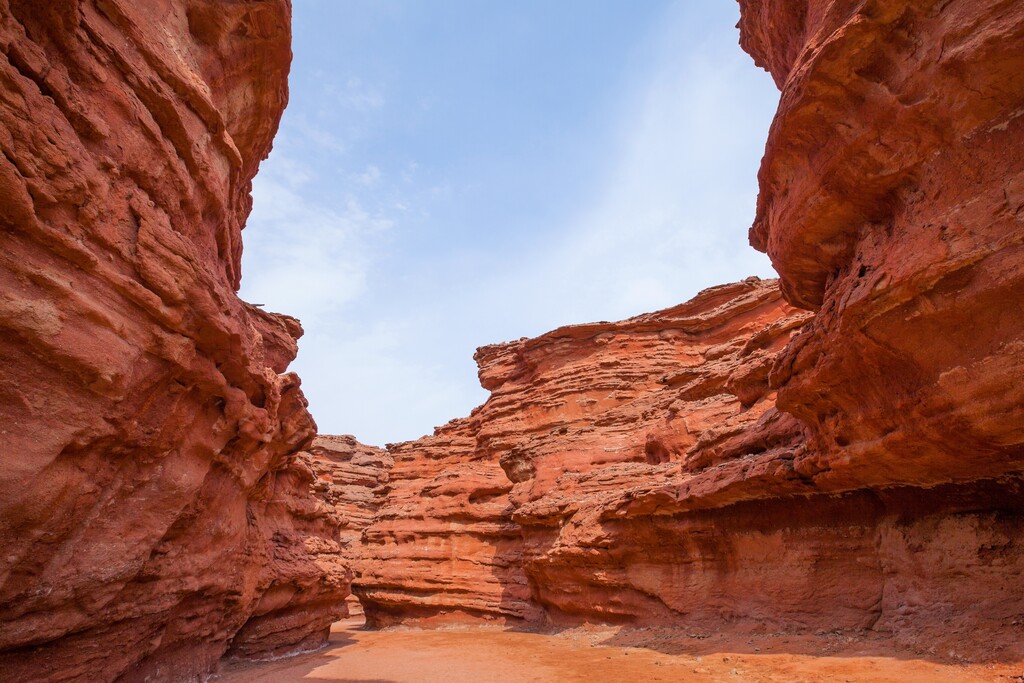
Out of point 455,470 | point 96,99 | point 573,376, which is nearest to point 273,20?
point 96,99

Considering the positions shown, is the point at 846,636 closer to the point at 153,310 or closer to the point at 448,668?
the point at 448,668

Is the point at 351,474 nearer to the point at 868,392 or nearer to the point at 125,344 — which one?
the point at 125,344

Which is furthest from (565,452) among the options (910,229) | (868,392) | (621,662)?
(910,229)

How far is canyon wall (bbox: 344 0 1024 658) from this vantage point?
615cm

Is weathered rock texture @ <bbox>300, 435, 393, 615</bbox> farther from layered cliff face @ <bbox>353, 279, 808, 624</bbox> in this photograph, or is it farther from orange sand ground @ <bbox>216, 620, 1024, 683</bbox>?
orange sand ground @ <bbox>216, 620, 1024, 683</bbox>

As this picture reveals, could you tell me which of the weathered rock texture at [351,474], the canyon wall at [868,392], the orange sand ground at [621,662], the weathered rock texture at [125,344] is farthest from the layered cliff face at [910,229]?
the weathered rock texture at [351,474]

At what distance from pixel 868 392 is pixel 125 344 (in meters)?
10.4

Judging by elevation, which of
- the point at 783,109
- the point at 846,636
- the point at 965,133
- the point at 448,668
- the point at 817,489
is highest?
the point at 783,109

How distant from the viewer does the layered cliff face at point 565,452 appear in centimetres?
1664

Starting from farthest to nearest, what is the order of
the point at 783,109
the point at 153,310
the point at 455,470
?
the point at 455,470 < the point at 783,109 < the point at 153,310

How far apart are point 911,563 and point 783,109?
25.8 ft

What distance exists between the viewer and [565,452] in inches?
813

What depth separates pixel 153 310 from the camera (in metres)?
6.98

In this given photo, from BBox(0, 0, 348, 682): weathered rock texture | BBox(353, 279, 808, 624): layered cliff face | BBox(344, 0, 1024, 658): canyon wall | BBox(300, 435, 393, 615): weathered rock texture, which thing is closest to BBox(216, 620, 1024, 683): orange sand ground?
BBox(344, 0, 1024, 658): canyon wall
